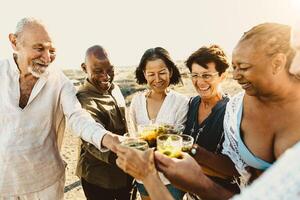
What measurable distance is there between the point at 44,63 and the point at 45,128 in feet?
2.28

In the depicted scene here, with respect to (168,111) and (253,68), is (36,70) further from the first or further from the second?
(253,68)

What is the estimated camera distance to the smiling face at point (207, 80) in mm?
3869

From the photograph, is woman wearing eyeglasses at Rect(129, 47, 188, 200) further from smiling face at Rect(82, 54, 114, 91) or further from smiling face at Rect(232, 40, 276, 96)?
smiling face at Rect(232, 40, 276, 96)

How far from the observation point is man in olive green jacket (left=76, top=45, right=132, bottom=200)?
3.94 meters

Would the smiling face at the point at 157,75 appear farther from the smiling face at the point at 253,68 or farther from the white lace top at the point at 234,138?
the smiling face at the point at 253,68

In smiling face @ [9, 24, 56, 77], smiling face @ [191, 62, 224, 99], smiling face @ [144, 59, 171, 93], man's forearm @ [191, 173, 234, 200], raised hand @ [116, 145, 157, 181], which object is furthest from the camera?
smiling face @ [144, 59, 171, 93]

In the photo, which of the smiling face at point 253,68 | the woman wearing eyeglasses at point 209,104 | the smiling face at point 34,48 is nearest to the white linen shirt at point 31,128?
the smiling face at point 34,48

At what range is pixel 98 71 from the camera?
13.6 feet

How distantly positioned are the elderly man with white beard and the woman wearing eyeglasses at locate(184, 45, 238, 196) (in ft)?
3.35

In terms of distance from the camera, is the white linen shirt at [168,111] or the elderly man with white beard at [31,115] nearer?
the elderly man with white beard at [31,115]

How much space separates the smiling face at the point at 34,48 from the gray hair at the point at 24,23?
28 mm

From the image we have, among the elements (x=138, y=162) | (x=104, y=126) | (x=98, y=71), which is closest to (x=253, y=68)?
(x=138, y=162)

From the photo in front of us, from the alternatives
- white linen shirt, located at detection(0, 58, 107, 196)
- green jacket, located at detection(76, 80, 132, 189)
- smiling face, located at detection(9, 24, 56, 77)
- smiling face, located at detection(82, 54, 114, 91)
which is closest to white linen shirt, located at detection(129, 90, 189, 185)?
green jacket, located at detection(76, 80, 132, 189)

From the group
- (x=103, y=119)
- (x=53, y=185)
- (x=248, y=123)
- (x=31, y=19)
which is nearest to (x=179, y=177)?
(x=248, y=123)
